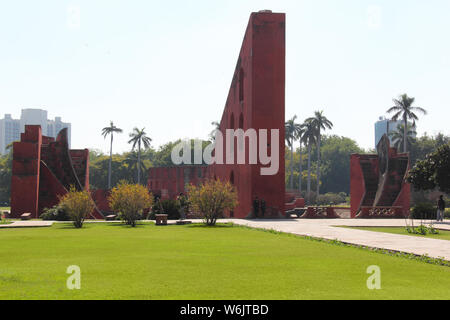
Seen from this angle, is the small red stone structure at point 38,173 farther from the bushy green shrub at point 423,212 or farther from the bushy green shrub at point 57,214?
the bushy green shrub at point 423,212

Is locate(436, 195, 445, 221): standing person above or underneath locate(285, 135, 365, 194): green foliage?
underneath

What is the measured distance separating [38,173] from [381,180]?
24666 mm

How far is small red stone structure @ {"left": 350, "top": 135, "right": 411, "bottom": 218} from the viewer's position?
110 feet

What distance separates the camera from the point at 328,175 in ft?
296

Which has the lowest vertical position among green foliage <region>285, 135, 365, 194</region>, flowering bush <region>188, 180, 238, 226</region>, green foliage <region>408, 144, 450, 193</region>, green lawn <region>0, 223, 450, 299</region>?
green lawn <region>0, 223, 450, 299</region>

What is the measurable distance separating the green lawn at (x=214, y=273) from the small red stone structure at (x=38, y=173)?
20.9 meters

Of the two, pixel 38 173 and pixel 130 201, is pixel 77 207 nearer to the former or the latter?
pixel 130 201

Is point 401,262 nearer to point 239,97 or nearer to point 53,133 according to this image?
point 239,97

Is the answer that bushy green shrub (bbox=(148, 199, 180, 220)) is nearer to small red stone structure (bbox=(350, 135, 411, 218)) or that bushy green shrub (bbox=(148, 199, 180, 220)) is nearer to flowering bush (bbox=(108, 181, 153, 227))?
flowering bush (bbox=(108, 181, 153, 227))

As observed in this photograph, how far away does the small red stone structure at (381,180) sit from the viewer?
33.6 m

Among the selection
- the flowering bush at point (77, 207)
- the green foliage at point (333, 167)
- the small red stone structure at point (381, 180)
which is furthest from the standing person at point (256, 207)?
the green foliage at point (333, 167)

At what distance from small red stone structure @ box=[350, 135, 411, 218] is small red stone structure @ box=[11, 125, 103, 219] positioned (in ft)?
65.4

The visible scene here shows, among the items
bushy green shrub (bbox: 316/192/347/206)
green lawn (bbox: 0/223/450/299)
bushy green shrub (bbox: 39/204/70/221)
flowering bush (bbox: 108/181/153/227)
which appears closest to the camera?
green lawn (bbox: 0/223/450/299)

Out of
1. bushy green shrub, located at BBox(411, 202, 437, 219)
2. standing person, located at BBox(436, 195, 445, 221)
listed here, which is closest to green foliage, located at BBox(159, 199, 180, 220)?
standing person, located at BBox(436, 195, 445, 221)
